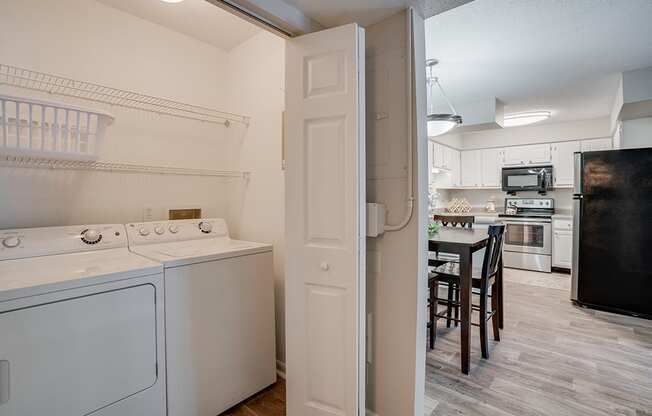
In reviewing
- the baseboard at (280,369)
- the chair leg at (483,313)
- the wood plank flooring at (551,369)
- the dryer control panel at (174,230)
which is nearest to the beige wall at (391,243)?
the wood plank flooring at (551,369)

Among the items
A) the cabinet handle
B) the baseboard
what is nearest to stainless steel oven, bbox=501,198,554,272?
the baseboard

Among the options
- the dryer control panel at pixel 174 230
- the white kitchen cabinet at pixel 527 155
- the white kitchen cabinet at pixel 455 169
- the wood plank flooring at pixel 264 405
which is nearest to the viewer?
the wood plank flooring at pixel 264 405

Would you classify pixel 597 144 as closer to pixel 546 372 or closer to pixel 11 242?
pixel 546 372

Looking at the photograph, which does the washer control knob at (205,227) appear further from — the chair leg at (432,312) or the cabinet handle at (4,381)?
the chair leg at (432,312)

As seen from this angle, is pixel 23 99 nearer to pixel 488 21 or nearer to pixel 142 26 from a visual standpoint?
pixel 142 26

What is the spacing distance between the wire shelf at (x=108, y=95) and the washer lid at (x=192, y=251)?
0.96 m

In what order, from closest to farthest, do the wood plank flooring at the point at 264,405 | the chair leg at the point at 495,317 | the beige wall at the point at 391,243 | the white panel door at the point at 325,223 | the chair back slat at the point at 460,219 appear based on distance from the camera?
the white panel door at the point at 325,223
the beige wall at the point at 391,243
the wood plank flooring at the point at 264,405
the chair leg at the point at 495,317
the chair back slat at the point at 460,219

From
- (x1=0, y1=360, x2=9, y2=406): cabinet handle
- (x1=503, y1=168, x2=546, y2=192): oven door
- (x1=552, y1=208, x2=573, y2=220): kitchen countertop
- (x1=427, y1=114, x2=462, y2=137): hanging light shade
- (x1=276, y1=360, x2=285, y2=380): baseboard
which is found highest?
(x1=427, y1=114, x2=462, y2=137): hanging light shade

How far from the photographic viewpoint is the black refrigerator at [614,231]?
3.02m

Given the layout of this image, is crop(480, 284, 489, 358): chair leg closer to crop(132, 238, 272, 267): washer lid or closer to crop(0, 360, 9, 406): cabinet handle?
crop(132, 238, 272, 267): washer lid

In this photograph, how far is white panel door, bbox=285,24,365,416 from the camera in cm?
139

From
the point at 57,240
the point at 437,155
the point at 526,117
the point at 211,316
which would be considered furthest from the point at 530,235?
the point at 57,240

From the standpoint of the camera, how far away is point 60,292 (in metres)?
1.17

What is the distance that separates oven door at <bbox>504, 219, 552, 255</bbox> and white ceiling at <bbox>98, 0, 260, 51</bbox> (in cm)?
497
